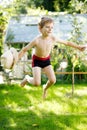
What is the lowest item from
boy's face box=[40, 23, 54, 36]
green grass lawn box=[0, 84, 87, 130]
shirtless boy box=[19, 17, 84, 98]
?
green grass lawn box=[0, 84, 87, 130]

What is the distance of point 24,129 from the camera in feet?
20.9

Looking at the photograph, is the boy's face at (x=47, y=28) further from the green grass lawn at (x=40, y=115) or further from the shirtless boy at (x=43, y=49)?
the green grass lawn at (x=40, y=115)

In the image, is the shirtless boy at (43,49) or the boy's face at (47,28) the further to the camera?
the shirtless boy at (43,49)

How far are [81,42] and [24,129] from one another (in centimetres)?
670

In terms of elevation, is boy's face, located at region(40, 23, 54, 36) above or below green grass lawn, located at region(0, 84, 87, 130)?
above

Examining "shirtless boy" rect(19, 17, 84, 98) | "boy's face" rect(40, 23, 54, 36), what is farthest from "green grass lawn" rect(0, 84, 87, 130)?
"boy's face" rect(40, 23, 54, 36)

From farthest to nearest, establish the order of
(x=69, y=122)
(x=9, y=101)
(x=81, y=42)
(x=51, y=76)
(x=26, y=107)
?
(x=81, y=42), (x=9, y=101), (x=26, y=107), (x=51, y=76), (x=69, y=122)

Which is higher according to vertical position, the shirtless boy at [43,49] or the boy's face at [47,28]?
the boy's face at [47,28]

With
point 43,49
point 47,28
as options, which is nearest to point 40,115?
point 43,49

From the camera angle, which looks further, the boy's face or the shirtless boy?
the shirtless boy

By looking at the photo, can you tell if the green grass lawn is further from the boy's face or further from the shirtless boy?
the boy's face

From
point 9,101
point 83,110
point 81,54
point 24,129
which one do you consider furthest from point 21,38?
point 24,129

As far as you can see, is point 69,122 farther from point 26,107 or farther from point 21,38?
point 21,38

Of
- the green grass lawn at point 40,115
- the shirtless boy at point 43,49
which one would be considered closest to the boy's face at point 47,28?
the shirtless boy at point 43,49
